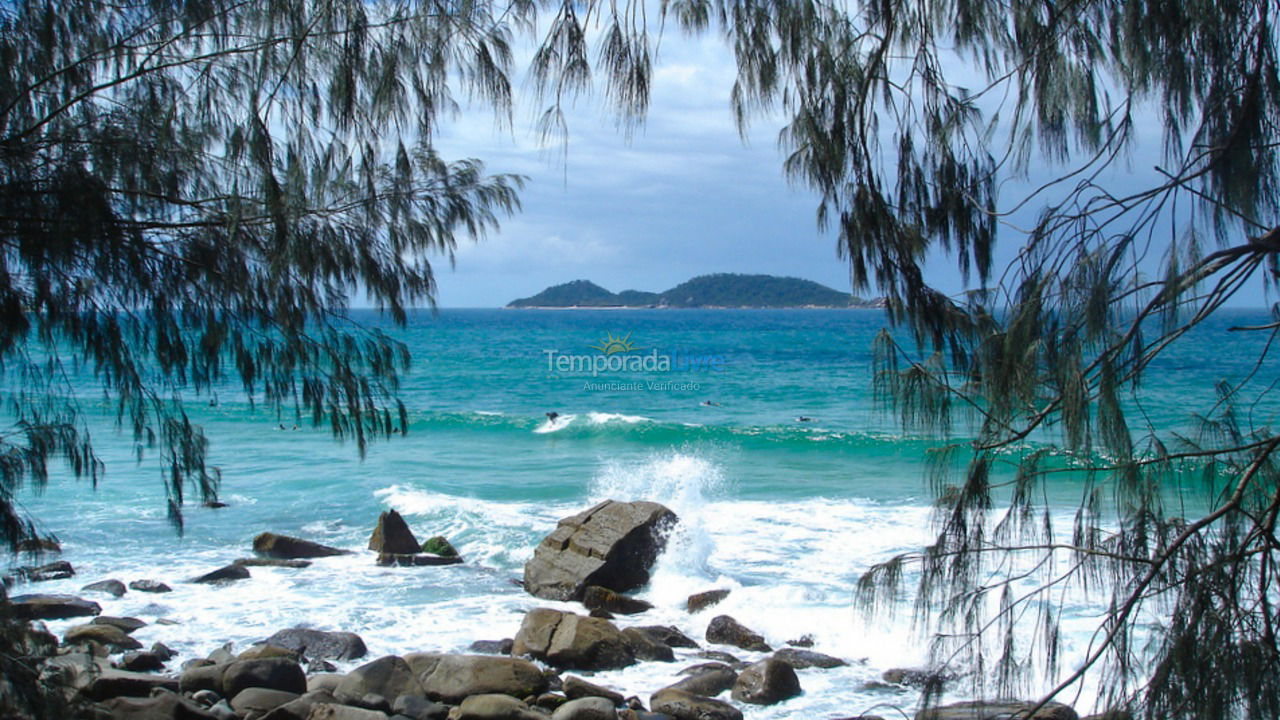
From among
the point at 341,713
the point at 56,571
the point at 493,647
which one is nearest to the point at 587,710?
the point at 341,713

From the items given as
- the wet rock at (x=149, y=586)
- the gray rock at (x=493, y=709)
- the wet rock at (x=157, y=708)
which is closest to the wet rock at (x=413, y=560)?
the wet rock at (x=149, y=586)

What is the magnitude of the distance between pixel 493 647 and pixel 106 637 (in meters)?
2.94

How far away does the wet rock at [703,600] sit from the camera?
29.1ft

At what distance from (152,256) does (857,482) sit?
12883 millimetres

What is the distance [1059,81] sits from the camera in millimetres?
3154

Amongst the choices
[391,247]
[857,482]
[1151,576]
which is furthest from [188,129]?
[857,482]

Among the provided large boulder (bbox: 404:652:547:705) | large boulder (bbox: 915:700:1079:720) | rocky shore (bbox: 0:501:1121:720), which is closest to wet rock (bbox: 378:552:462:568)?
rocky shore (bbox: 0:501:1121:720)

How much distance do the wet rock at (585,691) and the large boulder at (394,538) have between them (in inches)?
185

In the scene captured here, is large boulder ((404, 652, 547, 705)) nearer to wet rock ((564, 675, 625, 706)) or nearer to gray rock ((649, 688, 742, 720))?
wet rock ((564, 675, 625, 706))

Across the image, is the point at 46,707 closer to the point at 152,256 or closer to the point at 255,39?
the point at 152,256

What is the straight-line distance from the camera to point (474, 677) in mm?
6371

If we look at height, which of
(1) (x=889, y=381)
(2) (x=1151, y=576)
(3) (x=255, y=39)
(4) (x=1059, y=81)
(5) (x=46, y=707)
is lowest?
(5) (x=46, y=707)

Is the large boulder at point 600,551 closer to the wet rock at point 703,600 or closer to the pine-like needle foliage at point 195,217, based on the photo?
the wet rock at point 703,600

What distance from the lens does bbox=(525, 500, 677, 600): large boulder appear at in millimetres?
9297
